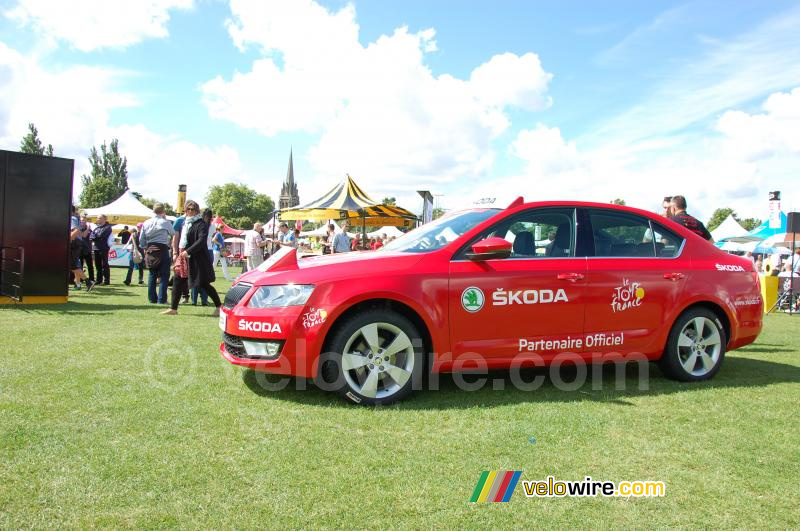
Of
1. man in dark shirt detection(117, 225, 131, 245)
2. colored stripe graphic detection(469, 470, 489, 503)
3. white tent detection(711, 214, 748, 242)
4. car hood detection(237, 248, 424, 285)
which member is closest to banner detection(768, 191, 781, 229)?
white tent detection(711, 214, 748, 242)

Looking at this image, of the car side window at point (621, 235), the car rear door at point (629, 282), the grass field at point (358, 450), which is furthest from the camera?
the car side window at point (621, 235)

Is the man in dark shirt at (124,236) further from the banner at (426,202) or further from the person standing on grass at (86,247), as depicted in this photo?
the banner at (426,202)

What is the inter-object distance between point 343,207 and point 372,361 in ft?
42.4

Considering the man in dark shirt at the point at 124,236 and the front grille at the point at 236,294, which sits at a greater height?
the man in dark shirt at the point at 124,236

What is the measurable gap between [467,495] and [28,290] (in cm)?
1011

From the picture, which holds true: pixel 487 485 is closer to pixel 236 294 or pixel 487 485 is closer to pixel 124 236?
pixel 236 294

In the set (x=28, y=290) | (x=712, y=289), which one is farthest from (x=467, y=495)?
(x=28, y=290)

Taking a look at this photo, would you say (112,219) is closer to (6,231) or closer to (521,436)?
(6,231)

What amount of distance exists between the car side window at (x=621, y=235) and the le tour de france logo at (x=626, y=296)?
0.29 metres

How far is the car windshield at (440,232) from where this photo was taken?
4977 mm

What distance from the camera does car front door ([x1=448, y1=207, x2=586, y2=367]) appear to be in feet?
15.2

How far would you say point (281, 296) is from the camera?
447cm

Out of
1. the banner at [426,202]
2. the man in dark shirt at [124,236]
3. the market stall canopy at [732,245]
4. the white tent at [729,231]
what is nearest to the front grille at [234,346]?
the banner at [426,202]

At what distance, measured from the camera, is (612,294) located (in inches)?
200
